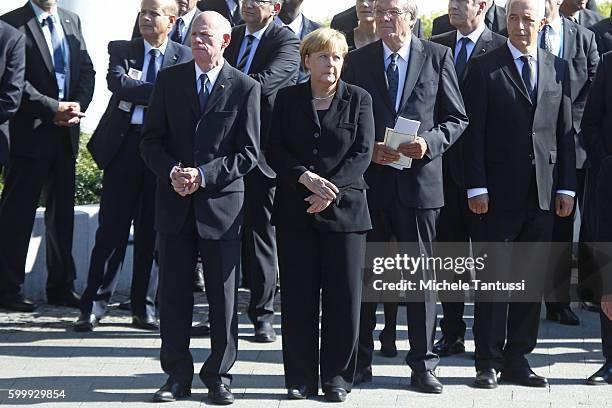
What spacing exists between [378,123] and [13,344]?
315cm

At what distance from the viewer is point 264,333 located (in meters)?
9.75

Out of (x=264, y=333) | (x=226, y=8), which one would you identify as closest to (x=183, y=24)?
(x=226, y=8)

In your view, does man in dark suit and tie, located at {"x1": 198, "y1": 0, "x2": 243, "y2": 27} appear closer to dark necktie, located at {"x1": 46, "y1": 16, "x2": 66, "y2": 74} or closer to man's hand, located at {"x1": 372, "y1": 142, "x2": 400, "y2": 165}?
dark necktie, located at {"x1": 46, "y1": 16, "x2": 66, "y2": 74}

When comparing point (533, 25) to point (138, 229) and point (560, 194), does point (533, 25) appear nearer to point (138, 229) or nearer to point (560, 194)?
point (560, 194)

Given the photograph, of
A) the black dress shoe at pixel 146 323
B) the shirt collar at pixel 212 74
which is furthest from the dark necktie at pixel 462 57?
the black dress shoe at pixel 146 323

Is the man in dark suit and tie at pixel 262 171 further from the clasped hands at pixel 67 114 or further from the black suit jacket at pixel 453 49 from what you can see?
the clasped hands at pixel 67 114

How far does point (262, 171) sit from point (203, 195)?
171 cm

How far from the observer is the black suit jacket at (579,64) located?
10.2 metres

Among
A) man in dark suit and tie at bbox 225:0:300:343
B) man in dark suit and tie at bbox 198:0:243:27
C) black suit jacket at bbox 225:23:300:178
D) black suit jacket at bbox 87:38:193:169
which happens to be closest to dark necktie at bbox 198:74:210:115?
black suit jacket at bbox 225:23:300:178

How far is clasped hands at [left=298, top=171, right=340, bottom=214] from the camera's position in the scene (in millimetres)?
8000

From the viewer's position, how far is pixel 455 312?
9.47m

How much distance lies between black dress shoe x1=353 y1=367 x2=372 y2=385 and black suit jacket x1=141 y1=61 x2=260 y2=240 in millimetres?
1236

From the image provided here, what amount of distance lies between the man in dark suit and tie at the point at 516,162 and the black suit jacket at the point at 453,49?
1.04 feet

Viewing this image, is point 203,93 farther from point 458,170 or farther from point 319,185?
point 458,170
